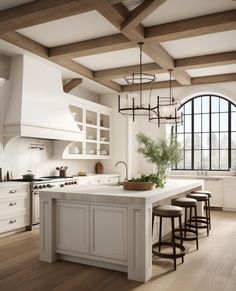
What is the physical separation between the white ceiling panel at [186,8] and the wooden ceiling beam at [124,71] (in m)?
2.00

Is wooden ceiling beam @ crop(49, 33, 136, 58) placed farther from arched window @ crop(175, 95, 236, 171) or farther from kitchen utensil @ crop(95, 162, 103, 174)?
arched window @ crop(175, 95, 236, 171)

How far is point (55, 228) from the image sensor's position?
3.80m

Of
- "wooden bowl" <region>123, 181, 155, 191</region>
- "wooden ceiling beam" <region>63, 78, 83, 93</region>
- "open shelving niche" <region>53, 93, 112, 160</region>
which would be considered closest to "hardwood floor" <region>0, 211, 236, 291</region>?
"wooden bowl" <region>123, 181, 155, 191</region>

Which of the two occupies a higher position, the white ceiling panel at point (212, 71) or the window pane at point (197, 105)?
the white ceiling panel at point (212, 71)

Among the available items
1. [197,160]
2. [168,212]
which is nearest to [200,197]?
[168,212]

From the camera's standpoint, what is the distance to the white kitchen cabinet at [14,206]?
485 centimetres

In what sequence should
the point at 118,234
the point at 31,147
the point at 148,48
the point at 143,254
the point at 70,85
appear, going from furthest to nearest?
the point at 70,85 → the point at 31,147 → the point at 148,48 → the point at 118,234 → the point at 143,254

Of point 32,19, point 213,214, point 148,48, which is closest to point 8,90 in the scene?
point 32,19

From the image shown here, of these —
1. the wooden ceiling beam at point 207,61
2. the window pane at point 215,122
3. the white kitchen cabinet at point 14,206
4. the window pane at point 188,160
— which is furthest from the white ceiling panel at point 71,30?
the window pane at point 188,160

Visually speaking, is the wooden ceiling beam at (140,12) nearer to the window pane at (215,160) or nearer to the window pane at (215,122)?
the window pane at (215,122)

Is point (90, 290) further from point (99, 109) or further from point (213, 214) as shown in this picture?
point (99, 109)

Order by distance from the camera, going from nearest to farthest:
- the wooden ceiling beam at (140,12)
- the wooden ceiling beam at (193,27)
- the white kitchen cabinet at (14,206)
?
1. the wooden ceiling beam at (140,12)
2. the wooden ceiling beam at (193,27)
3. the white kitchen cabinet at (14,206)

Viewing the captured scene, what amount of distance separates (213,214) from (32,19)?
534 centimetres

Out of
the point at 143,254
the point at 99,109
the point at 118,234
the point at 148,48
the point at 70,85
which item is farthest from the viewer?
the point at 99,109
